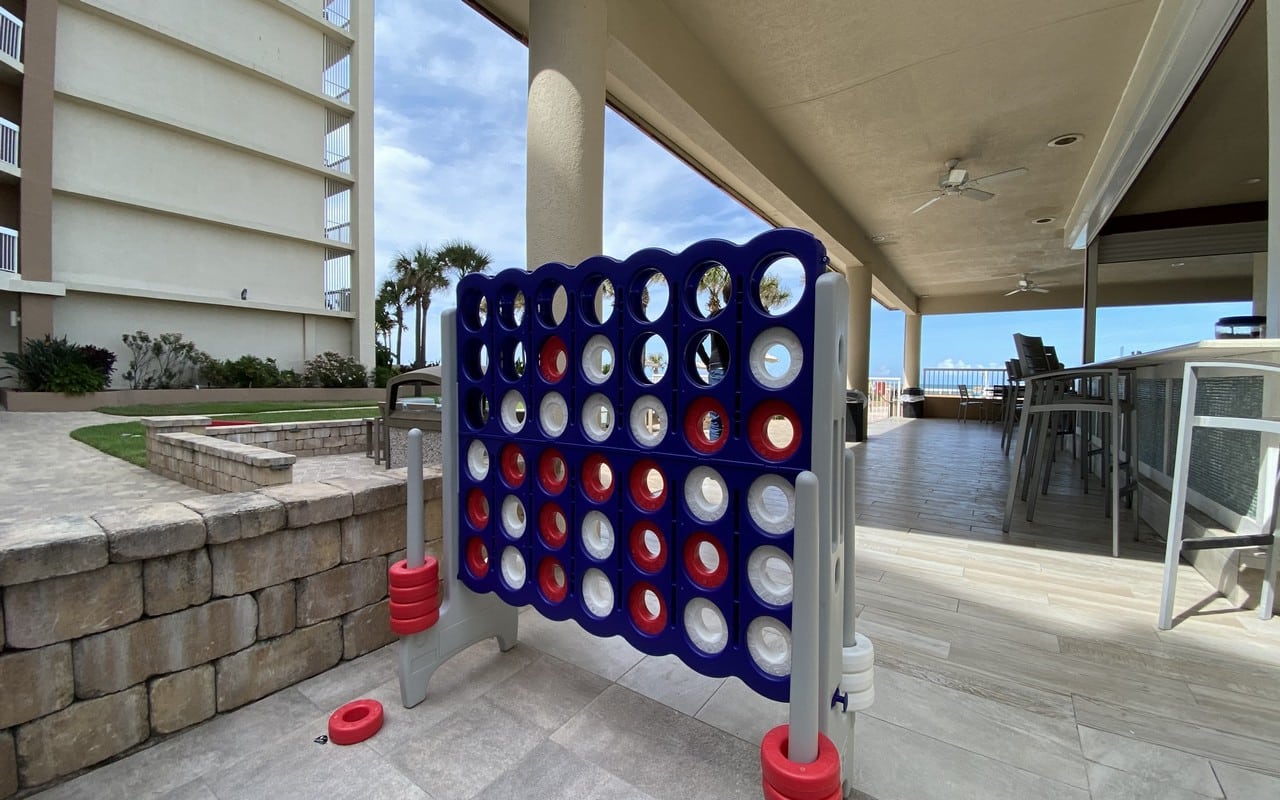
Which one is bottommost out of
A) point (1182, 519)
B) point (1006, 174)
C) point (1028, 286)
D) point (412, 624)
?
point (412, 624)

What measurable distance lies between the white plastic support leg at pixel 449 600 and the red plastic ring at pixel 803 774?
0.93 metres

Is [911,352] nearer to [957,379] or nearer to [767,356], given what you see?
[957,379]

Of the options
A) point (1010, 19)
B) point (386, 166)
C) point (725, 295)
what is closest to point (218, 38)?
point (386, 166)

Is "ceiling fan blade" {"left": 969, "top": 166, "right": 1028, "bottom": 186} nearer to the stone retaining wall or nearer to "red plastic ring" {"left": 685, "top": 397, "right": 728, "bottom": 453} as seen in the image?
"red plastic ring" {"left": 685, "top": 397, "right": 728, "bottom": 453}

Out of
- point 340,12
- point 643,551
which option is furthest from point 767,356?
point 340,12

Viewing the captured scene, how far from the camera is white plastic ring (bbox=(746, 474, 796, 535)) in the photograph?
3.09 feet

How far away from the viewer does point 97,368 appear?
1033 cm

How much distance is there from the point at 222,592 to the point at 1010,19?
467 centimetres

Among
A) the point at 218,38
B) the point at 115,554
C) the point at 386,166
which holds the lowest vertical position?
the point at 115,554

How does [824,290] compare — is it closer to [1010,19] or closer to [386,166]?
[1010,19]

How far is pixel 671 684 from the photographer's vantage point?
1.44 metres

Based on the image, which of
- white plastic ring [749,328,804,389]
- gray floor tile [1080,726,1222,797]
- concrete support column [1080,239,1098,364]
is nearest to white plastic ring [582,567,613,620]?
white plastic ring [749,328,804,389]

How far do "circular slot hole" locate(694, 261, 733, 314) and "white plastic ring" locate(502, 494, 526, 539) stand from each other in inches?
28.3

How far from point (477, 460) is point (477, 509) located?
0.14m
